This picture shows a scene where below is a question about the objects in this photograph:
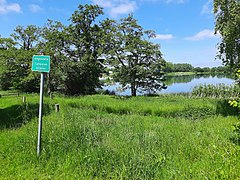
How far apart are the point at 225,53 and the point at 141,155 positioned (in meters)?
10.7

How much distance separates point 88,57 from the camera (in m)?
26.2

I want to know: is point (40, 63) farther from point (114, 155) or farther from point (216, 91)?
point (216, 91)

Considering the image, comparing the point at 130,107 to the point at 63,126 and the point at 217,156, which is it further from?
the point at 217,156

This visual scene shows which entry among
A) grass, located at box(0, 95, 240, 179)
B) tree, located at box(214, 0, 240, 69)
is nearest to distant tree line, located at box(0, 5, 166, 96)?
tree, located at box(214, 0, 240, 69)

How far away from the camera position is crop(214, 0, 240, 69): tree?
1084cm

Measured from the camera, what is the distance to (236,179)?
3.42m

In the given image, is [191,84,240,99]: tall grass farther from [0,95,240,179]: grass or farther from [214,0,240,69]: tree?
[0,95,240,179]: grass

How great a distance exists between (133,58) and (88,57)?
19.1 ft

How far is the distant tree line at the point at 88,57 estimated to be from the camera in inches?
931

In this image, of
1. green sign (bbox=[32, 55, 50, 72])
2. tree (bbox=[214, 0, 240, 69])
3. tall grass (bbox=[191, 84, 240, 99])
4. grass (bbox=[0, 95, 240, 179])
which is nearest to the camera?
grass (bbox=[0, 95, 240, 179])

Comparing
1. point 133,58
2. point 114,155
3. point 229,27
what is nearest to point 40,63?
point 114,155

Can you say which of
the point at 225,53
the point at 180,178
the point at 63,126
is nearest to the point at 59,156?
the point at 63,126

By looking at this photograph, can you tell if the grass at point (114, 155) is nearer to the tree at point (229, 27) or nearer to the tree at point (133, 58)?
the tree at point (229, 27)

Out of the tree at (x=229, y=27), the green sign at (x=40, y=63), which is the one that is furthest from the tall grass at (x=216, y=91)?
the green sign at (x=40, y=63)
